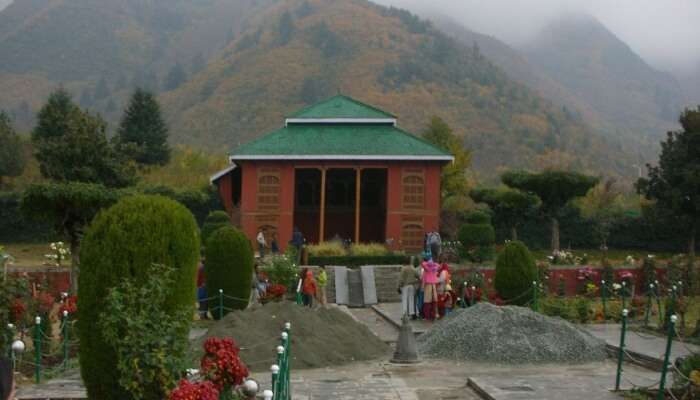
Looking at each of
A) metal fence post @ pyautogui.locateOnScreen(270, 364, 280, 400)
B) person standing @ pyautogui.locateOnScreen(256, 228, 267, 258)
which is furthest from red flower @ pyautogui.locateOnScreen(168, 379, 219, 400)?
person standing @ pyautogui.locateOnScreen(256, 228, 267, 258)

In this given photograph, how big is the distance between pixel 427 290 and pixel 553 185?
15.7 metres

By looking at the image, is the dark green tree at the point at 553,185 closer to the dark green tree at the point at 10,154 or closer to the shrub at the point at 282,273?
the shrub at the point at 282,273

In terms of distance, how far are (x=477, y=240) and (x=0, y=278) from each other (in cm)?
1915

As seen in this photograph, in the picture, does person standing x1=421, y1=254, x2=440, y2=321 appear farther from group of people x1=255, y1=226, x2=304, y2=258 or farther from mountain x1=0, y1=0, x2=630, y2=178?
mountain x1=0, y1=0, x2=630, y2=178

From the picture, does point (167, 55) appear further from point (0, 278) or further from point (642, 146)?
point (0, 278)

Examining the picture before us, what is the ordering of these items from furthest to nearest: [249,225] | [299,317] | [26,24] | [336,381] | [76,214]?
[26,24] < [249,225] < [76,214] < [299,317] < [336,381]

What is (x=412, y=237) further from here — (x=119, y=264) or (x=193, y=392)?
(x=193, y=392)

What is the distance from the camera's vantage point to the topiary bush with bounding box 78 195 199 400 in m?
7.86

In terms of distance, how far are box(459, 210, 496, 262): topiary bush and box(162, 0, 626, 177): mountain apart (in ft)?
142

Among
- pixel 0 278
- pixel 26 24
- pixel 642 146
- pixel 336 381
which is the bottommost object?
pixel 336 381

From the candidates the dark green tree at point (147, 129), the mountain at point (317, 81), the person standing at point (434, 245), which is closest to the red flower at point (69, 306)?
the person standing at point (434, 245)

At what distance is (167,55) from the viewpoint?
15238 cm

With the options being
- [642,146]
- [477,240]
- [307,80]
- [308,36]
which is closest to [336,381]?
[477,240]

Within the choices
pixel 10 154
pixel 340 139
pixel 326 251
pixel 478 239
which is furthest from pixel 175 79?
pixel 478 239
